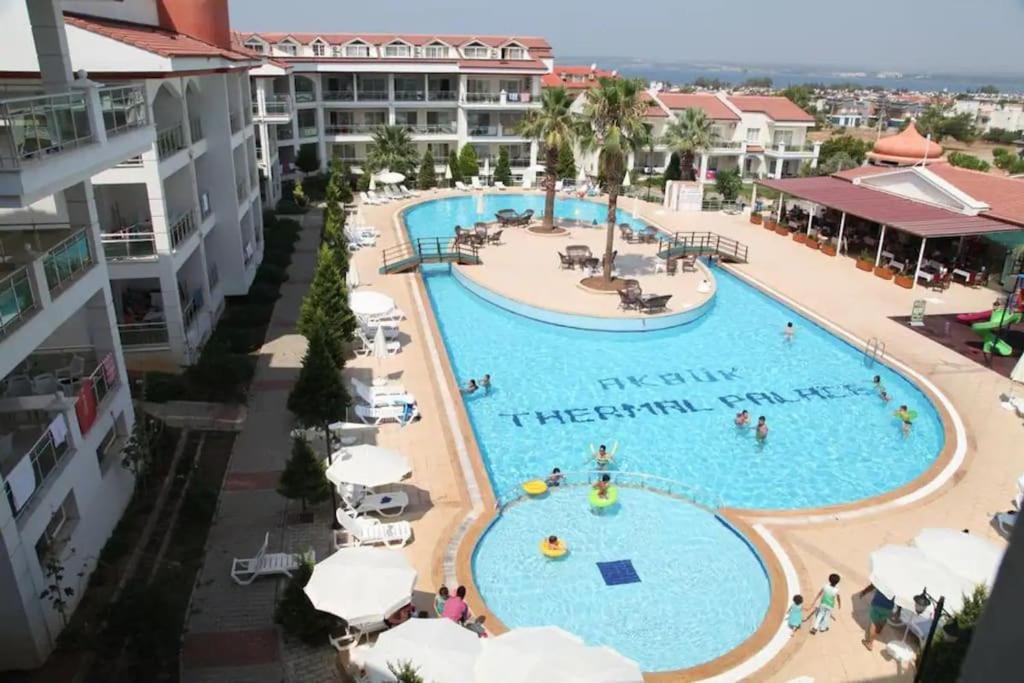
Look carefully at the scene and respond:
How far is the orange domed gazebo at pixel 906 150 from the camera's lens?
4947 centimetres

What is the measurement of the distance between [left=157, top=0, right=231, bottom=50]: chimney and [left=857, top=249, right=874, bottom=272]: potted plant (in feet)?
98.5

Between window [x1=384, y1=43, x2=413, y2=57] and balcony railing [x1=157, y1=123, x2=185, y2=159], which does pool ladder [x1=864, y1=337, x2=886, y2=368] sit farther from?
window [x1=384, y1=43, x2=413, y2=57]

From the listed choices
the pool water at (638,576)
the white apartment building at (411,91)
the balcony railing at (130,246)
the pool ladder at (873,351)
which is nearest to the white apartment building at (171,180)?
the balcony railing at (130,246)

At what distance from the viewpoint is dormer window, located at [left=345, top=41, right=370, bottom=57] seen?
188ft

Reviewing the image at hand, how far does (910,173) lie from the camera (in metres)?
36.8

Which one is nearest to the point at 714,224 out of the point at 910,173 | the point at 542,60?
the point at 910,173

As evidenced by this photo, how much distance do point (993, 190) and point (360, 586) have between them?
3669cm

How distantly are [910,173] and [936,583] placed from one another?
30.0 meters

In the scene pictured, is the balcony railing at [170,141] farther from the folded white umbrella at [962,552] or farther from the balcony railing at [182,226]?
the folded white umbrella at [962,552]

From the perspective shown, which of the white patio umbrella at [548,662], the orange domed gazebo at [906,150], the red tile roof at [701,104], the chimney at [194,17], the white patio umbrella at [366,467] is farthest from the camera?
the red tile roof at [701,104]

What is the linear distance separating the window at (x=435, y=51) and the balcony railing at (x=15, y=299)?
50.3 meters

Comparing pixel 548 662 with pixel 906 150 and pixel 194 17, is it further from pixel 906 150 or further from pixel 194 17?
pixel 906 150

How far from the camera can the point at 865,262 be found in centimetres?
3547

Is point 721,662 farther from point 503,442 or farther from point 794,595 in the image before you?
point 503,442
